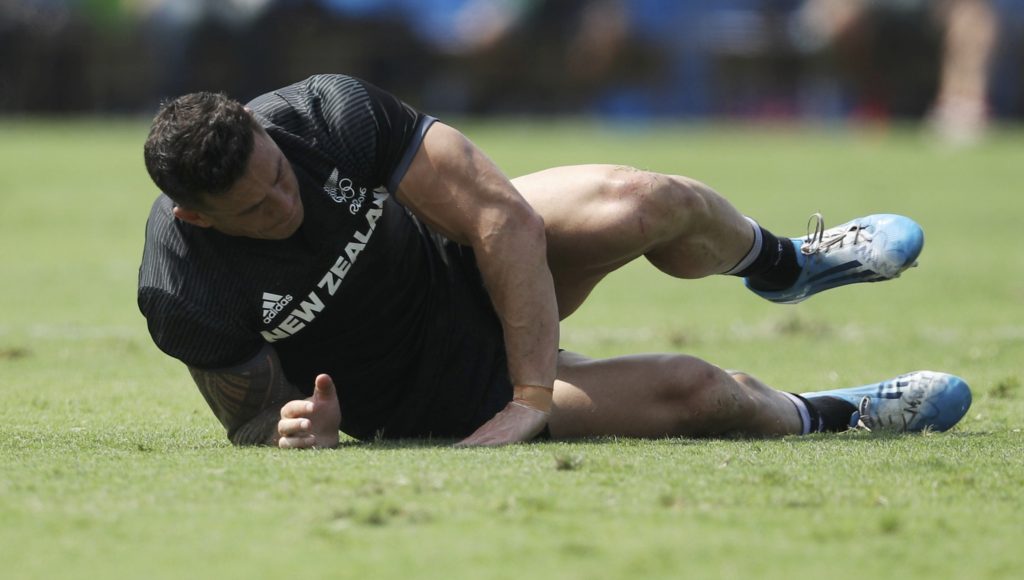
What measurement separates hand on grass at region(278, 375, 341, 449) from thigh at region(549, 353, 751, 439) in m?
0.65

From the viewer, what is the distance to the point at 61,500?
3361 mm

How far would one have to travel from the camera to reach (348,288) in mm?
4062

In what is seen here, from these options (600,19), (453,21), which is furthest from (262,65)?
(600,19)

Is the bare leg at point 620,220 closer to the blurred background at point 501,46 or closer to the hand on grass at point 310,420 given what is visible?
the hand on grass at point 310,420

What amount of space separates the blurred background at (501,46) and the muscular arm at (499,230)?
61.9 feet

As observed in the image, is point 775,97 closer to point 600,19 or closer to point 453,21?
point 600,19

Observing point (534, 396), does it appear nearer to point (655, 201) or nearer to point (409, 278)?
point (409, 278)

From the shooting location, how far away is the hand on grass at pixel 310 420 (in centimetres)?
392

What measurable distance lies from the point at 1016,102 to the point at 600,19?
268 inches

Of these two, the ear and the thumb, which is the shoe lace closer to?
the thumb

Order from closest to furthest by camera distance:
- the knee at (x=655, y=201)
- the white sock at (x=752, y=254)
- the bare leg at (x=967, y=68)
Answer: the knee at (x=655, y=201) → the white sock at (x=752, y=254) → the bare leg at (x=967, y=68)

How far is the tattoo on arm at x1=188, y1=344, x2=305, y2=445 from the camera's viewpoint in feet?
13.0

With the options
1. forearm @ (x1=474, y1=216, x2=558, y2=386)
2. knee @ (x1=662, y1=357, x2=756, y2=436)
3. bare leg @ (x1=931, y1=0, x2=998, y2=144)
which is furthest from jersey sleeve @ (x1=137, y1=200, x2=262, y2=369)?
bare leg @ (x1=931, y1=0, x2=998, y2=144)

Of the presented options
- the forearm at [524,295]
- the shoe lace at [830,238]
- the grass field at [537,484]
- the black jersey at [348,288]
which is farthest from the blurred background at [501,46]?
the forearm at [524,295]
